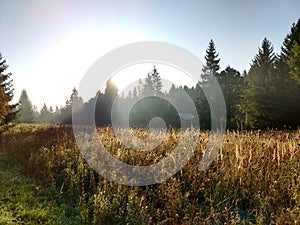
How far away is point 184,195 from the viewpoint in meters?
4.51

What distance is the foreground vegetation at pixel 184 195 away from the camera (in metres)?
3.82

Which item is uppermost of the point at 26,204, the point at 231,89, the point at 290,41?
the point at 290,41

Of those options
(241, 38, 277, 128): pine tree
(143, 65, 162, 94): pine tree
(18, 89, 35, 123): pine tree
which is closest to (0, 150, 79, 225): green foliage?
(241, 38, 277, 128): pine tree

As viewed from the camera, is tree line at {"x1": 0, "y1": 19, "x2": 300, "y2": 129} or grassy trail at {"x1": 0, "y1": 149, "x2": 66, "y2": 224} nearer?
grassy trail at {"x1": 0, "y1": 149, "x2": 66, "y2": 224}

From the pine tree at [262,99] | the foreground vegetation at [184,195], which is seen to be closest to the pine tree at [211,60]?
the pine tree at [262,99]

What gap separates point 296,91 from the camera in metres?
21.2

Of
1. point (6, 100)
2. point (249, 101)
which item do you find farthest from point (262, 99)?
point (6, 100)

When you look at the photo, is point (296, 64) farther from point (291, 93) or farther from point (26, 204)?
point (26, 204)

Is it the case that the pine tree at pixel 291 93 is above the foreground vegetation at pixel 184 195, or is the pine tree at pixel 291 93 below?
above

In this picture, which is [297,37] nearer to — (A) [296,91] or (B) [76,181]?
(A) [296,91]

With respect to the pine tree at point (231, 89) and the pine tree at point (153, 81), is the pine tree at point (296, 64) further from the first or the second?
the pine tree at point (153, 81)

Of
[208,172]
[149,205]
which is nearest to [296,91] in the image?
[208,172]

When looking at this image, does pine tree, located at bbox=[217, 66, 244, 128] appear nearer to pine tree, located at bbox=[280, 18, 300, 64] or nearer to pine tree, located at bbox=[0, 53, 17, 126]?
pine tree, located at bbox=[280, 18, 300, 64]

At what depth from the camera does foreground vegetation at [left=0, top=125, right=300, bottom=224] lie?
3823mm
